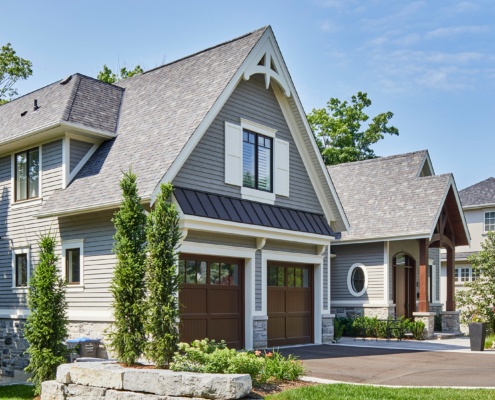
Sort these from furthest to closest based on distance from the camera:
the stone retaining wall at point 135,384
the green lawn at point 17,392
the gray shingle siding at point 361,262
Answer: the gray shingle siding at point 361,262 → the green lawn at point 17,392 → the stone retaining wall at point 135,384

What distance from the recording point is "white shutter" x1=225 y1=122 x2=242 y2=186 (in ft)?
53.5

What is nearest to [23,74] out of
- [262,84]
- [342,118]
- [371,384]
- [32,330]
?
[342,118]

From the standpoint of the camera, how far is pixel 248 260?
16.8 metres

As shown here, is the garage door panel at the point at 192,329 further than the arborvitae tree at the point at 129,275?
Yes

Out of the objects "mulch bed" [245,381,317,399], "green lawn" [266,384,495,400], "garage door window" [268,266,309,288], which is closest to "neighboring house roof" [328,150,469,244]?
"garage door window" [268,266,309,288]

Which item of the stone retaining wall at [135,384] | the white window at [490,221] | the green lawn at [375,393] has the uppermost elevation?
the white window at [490,221]

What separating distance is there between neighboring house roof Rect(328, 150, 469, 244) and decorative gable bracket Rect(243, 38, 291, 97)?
7.61 metres

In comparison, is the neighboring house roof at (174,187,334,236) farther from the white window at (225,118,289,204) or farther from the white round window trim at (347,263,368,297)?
the white round window trim at (347,263,368,297)

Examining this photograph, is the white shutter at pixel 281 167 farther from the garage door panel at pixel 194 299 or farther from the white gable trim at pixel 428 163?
the white gable trim at pixel 428 163

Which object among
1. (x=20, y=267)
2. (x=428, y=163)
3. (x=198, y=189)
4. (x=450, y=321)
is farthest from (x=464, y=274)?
(x=20, y=267)

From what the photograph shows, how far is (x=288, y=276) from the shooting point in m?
18.5

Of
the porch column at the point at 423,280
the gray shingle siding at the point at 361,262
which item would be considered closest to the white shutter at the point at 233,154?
the porch column at the point at 423,280

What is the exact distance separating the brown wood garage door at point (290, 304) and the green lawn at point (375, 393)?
274 inches

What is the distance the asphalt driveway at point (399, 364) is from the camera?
40.0 ft
